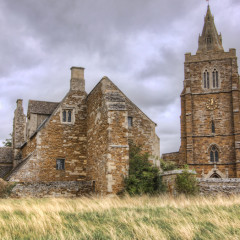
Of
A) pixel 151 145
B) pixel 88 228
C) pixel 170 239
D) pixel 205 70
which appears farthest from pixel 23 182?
pixel 205 70

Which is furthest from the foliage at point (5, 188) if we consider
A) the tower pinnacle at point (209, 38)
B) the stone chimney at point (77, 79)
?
the tower pinnacle at point (209, 38)

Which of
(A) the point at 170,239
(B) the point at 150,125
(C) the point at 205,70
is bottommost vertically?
(A) the point at 170,239

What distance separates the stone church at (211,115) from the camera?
155 ft

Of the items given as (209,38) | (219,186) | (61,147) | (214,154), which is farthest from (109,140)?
(209,38)

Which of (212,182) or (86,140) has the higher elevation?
(86,140)

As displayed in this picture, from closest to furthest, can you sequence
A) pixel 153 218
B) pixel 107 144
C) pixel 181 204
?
pixel 153 218, pixel 181 204, pixel 107 144

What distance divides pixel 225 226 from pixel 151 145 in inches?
599

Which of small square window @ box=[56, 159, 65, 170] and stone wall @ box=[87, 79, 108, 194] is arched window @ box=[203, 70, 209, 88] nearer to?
stone wall @ box=[87, 79, 108, 194]

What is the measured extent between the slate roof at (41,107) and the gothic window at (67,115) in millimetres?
3273

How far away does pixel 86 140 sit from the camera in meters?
24.5

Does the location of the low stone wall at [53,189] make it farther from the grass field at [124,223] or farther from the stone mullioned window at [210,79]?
the stone mullioned window at [210,79]

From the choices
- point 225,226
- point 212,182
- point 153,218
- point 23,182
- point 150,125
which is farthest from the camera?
point 150,125

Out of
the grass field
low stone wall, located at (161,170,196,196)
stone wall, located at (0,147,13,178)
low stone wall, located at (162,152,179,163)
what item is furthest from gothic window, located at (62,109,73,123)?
low stone wall, located at (162,152,179,163)

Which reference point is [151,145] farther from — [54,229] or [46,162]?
[54,229]
